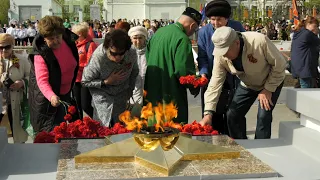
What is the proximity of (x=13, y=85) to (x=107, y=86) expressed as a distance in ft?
4.70

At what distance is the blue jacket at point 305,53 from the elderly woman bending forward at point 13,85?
504 centimetres

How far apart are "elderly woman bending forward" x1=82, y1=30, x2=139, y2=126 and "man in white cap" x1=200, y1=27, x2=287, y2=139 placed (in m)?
0.95

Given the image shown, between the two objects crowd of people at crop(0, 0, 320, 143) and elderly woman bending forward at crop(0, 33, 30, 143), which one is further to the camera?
elderly woman bending forward at crop(0, 33, 30, 143)

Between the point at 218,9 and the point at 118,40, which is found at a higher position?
the point at 218,9

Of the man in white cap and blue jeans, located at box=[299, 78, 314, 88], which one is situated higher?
the man in white cap

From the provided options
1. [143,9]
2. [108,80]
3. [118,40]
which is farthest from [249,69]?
[143,9]

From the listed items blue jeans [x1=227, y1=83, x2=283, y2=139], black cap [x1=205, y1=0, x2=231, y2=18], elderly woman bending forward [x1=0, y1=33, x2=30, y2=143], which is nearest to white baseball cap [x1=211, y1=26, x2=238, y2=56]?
blue jeans [x1=227, y1=83, x2=283, y2=139]

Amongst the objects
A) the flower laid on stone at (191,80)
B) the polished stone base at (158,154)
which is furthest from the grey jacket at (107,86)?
the polished stone base at (158,154)

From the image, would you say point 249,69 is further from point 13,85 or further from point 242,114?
point 13,85

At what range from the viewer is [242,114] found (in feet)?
17.8

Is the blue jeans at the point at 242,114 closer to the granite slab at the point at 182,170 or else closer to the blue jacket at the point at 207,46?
the blue jacket at the point at 207,46

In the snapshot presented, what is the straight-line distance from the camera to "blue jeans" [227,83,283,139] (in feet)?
16.7

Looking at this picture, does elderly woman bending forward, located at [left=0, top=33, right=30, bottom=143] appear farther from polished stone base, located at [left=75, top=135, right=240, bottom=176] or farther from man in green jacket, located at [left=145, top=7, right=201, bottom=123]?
polished stone base, located at [left=75, top=135, right=240, bottom=176]

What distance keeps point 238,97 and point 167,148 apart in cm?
203
